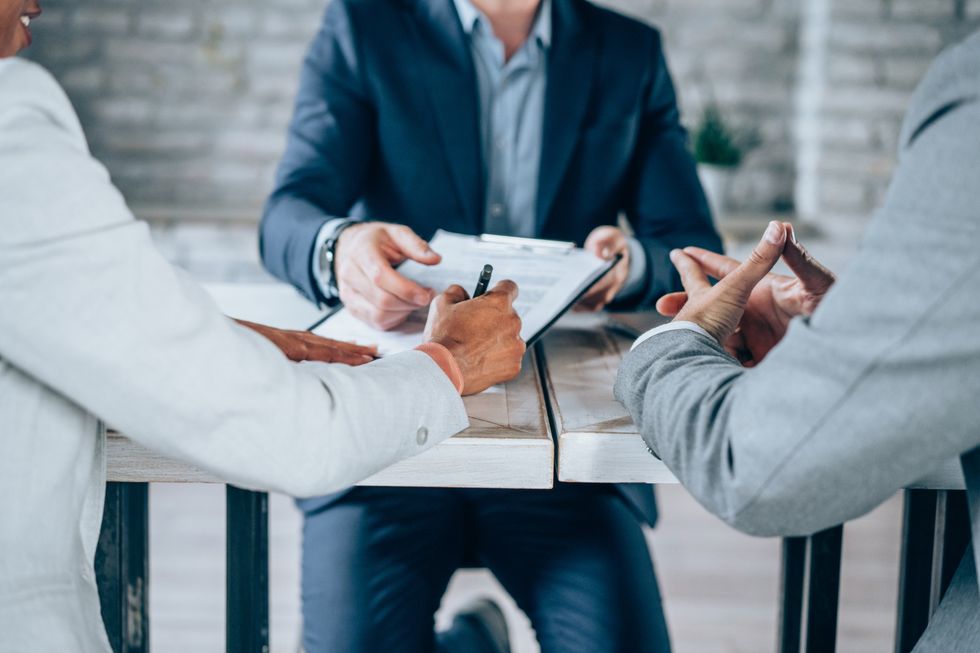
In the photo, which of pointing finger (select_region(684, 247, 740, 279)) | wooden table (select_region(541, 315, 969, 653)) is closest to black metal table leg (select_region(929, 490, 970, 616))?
wooden table (select_region(541, 315, 969, 653))

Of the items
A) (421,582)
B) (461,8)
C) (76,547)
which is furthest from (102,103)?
(76,547)

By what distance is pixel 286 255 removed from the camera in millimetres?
1334

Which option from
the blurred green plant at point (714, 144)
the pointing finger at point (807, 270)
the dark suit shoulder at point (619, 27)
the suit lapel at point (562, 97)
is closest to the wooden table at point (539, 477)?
the pointing finger at point (807, 270)

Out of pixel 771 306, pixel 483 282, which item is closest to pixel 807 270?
pixel 771 306

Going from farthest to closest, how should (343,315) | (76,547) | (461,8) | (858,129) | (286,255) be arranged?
(858,129), (461,8), (286,255), (343,315), (76,547)

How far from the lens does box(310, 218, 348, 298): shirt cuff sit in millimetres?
1254

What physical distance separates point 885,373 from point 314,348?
1.76 feet

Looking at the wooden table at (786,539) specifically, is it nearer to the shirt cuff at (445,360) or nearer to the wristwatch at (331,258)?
the shirt cuff at (445,360)

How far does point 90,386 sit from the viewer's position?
627 mm

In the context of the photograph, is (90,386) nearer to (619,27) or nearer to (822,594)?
(822,594)

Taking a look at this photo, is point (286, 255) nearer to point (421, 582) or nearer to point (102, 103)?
point (421, 582)

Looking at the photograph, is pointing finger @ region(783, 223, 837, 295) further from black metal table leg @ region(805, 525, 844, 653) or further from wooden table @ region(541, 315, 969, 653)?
Result: black metal table leg @ region(805, 525, 844, 653)

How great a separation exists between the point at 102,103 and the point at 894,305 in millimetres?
3410

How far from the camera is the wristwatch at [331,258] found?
48.5 inches
